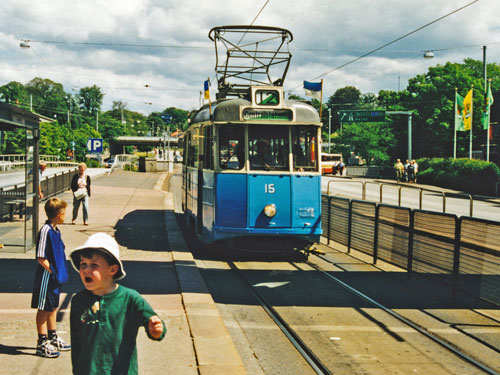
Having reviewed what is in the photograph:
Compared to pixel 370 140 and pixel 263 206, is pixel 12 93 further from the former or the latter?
pixel 263 206

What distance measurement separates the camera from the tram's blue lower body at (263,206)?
1096 cm

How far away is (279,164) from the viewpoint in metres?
11.3

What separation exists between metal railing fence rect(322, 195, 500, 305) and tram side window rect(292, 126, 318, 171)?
5.65 feet

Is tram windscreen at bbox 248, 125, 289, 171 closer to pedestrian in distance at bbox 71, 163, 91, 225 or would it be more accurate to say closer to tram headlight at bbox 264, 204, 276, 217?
tram headlight at bbox 264, 204, 276, 217

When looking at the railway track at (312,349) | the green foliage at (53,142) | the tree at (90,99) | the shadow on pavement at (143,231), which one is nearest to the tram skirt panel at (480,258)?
the railway track at (312,349)

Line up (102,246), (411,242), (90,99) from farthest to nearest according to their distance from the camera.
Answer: (90,99)
(411,242)
(102,246)

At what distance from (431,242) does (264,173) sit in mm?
3461

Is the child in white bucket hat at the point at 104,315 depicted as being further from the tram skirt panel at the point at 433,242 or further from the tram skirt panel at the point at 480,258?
the tram skirt panel at the point at 433,242

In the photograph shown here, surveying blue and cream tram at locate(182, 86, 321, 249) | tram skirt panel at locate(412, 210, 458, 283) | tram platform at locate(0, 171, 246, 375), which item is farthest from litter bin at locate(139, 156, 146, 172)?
tram skirt panel at locate(412, 210, 458, 283)

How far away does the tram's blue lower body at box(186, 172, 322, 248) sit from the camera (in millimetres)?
10961

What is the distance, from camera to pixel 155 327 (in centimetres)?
287

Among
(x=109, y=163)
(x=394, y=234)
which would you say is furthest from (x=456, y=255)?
(x=109, y=163)

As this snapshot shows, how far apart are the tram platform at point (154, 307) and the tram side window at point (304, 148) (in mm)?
2933

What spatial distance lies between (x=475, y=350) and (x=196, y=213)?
303 inches
